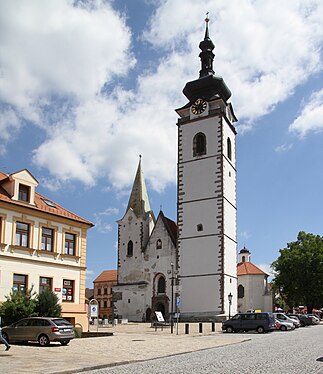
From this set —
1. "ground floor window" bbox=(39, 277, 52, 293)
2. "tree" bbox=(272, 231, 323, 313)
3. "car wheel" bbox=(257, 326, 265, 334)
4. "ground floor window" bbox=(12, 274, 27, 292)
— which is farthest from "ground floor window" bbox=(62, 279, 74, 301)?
"tree" bbox=(272, 231, 323, 313)

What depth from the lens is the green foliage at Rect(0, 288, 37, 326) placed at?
86.6 ft

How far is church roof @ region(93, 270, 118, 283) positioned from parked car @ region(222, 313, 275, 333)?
262ft

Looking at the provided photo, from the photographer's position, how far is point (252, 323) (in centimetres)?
3606

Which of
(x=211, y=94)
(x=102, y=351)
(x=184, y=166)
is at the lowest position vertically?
(x=102, y=351)

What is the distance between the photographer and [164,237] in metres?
59.2

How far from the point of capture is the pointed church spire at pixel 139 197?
62156mm

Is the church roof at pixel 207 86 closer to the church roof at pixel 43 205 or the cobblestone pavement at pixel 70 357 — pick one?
the church roof at pixel 43 205

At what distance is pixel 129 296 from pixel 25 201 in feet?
103

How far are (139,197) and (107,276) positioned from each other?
59.1 meters

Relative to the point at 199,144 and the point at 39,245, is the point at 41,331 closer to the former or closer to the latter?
the point at 39,245

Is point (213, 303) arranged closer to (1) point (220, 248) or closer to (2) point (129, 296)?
(1) point (220, 248)

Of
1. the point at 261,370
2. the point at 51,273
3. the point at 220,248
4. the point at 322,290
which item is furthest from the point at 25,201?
the point at 322,290

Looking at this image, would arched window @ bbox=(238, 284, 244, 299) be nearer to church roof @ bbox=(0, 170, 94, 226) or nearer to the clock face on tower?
the clock face on tower

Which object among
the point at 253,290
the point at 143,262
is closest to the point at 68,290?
the point at 143,262
